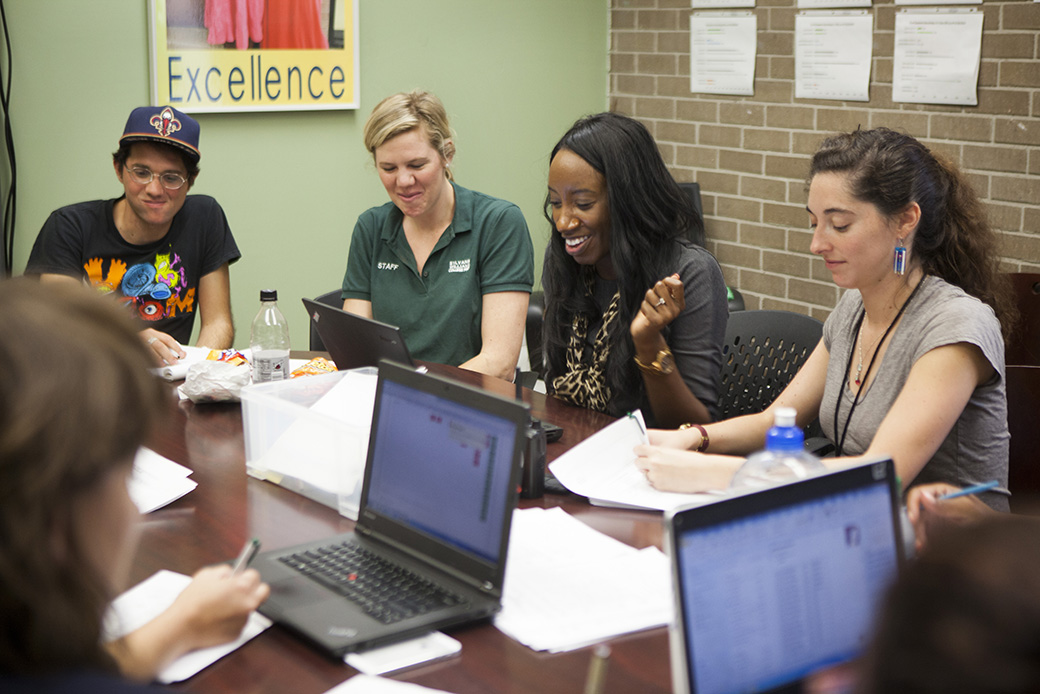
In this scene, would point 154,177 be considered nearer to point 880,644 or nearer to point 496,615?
point 496,615

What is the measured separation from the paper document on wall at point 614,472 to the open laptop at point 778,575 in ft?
1.95

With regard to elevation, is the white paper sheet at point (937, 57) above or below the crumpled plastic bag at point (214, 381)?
above

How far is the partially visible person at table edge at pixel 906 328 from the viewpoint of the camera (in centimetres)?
171

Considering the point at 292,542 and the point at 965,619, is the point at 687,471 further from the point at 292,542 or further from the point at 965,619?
the point at 965,619

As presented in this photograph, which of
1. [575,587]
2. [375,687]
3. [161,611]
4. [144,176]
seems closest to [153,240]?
[144,176]

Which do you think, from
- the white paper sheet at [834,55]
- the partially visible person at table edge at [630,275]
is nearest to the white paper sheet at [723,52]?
the white paper sheet at [834,55]

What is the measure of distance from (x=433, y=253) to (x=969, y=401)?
4.91 feet

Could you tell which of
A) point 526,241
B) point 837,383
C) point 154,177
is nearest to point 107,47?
point 154,177

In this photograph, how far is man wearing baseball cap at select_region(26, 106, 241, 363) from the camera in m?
2.84

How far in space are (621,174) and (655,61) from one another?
2.45 meters

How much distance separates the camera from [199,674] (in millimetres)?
1171

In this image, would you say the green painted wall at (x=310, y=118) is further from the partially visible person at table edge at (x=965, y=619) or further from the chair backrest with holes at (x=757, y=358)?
the partially visible person at table edge at (x=965, y=619)

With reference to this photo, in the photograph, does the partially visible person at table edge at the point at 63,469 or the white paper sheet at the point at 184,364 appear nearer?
the partially visible person at table edge at the point at 63,469

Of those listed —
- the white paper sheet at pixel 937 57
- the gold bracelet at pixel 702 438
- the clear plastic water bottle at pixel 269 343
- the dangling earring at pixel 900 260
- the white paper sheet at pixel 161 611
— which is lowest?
the white paper sheet at pixel 161 611
